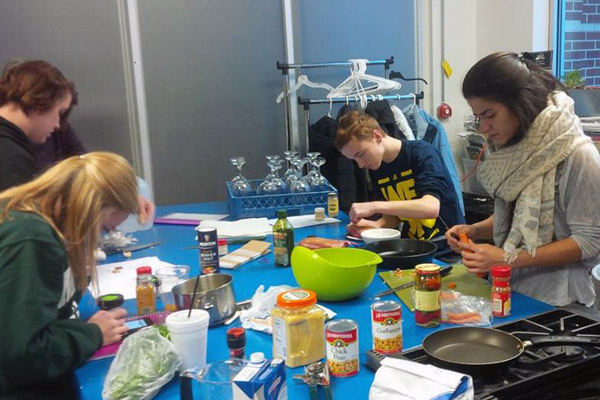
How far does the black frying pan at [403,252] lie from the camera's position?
1.95 metres

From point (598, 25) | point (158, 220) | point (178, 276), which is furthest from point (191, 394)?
point (598, 25)

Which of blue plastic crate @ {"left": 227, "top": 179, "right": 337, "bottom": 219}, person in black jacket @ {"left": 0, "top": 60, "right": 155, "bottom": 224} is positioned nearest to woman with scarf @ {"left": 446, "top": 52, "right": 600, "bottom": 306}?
blue plastic crate @ {"left": 227, "top": 179, "right": 337, "bottom": 219}

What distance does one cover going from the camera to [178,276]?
185 cm

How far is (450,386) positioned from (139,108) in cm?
341

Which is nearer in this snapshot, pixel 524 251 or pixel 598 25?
pixel 524 251

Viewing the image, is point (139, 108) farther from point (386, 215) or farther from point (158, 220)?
point (386, 215)

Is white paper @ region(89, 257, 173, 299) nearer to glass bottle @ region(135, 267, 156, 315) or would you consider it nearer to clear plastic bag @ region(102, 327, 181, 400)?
glass bottle @ region(135, 267, 156, 315)

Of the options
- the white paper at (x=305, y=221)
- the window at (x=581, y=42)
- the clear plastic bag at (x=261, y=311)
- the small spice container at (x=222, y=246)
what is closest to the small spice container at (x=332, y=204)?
the white paper at (x=305, y=221)

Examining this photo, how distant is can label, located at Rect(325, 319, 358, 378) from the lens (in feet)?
3.97

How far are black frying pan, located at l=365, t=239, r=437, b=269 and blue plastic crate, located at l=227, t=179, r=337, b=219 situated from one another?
884mm

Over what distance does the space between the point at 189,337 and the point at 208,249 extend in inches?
26.3

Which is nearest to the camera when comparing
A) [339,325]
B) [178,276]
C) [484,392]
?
[484,392]

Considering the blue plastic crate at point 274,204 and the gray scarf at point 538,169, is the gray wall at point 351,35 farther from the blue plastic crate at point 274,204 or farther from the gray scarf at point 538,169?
the gray scarf at point 538,169

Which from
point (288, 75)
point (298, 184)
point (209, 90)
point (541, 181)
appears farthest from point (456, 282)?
point (209, 90)
